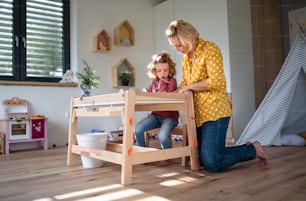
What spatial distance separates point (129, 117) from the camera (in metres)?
1.28

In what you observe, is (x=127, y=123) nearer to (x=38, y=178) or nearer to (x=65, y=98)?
(x=38, y=178)

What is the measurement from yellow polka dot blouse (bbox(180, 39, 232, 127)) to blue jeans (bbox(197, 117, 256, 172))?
4 cm

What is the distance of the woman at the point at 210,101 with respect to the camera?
1448 millimetres

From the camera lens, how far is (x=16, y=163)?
1948 mm

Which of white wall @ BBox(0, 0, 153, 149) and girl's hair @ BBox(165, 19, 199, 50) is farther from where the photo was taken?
white wall @ BBox(0, 0, 153, 149)

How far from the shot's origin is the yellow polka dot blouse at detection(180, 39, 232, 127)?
1.45 m

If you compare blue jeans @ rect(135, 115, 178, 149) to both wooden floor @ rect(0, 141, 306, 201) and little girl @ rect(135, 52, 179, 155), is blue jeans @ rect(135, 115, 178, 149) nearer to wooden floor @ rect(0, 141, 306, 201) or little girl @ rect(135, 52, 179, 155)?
little girl @ rect(135, 52, 179, 155)

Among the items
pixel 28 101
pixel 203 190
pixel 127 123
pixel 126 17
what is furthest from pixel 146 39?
pixel 203 190

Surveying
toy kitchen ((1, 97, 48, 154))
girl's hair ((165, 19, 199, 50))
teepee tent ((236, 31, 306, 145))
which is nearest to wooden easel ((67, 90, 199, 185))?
girl's hair ((165, 19, 199, 50))

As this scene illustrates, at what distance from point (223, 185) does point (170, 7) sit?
2.80 meters

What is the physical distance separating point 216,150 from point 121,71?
7.43ft

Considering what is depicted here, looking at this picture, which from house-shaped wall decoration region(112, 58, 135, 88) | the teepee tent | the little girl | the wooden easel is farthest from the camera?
house-shaped wall decoration region(112, 58, 135, 88)

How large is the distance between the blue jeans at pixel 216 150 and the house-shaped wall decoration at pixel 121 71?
205 cm

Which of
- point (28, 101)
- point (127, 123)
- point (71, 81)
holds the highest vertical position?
point (71, 81)
